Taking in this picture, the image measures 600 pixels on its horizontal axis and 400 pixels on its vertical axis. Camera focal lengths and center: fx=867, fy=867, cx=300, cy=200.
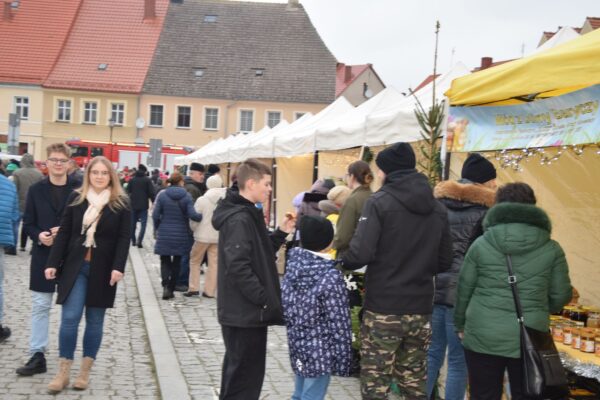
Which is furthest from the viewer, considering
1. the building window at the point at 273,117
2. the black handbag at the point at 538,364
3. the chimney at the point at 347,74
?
the chimney at the point at 347,74

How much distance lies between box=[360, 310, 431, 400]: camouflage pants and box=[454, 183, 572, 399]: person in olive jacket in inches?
12.7

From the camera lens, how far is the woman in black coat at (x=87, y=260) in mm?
6594

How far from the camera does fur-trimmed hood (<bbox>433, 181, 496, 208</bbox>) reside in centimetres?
586

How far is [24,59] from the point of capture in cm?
5506

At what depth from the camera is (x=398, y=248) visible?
5180mm

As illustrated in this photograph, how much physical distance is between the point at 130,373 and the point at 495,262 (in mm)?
3861

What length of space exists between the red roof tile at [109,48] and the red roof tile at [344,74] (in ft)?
47.2

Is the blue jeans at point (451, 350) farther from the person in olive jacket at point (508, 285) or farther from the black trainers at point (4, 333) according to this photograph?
the black trainers at point (4, 333)

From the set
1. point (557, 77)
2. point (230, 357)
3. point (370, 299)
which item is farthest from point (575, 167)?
point (230, 357)

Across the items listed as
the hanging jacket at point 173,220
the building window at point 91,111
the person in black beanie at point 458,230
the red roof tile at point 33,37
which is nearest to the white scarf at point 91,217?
A: the person in black beanie at point 458,230

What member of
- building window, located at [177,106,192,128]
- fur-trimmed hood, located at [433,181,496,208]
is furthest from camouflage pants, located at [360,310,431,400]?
building window, located at [177,106,192,128]

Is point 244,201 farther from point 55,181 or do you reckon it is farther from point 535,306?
point 55,181

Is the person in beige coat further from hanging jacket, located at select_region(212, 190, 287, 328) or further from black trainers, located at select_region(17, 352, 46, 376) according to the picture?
hanging jacket, located at select_region(212, 190, 287, 328)

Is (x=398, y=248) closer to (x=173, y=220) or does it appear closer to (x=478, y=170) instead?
(x=478, y=170)
